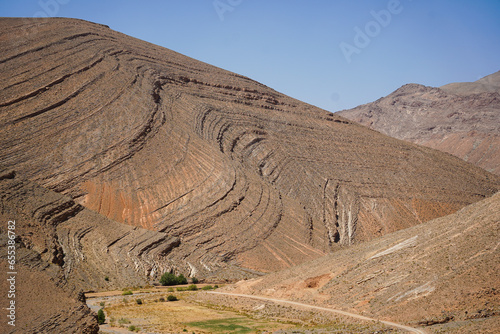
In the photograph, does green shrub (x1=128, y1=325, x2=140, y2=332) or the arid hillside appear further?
the arid hillside

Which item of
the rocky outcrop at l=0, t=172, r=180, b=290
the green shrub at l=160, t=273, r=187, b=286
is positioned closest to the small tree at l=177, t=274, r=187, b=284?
the green shrub at l=160, t=273, r=187, b=286

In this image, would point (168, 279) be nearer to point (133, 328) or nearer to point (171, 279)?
point (171, 279)

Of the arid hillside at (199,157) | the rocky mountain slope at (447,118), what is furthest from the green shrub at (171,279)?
the rocky mountain slope at (447,118)

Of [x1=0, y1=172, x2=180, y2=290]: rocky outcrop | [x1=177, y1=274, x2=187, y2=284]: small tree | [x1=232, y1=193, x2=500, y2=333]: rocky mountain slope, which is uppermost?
[x1=0, y1=172, x2=180, y2=290]: rocky outcrop

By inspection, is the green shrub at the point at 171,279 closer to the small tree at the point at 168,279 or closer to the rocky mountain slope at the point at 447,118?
the small tree at the point at 168,279

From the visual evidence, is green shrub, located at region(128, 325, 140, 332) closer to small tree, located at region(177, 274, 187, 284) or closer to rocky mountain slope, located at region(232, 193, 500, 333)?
rocky mountain slope, located at region(232, 193, 500, 333)

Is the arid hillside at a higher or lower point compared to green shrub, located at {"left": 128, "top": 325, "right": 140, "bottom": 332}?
higher
